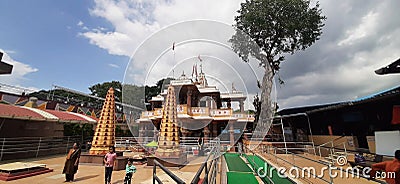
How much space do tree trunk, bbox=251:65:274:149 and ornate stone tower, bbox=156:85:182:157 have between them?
24.8 feet

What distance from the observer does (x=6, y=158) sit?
9992 millimetres

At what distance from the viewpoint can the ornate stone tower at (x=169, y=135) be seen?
8367 millimetres

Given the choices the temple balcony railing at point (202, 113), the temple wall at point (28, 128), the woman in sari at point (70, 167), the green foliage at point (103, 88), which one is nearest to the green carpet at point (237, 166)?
the temple balcony railing at point (202, 113)

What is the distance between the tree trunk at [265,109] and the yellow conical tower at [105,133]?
30.6 ft

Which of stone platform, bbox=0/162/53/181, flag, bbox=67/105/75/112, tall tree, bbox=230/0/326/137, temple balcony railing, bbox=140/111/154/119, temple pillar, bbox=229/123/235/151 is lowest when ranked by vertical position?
stone platform, bbox=0/162/53/181

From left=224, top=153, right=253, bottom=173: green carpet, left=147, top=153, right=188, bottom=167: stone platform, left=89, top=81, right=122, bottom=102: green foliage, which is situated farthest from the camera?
left=89, top=81, right=122, bottom=102: green foliage

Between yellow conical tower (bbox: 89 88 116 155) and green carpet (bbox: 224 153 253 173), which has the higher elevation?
yellow conical tower (bbox: 89 88 116 155)

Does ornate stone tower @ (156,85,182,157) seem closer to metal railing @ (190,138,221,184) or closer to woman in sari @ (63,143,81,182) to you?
woman in sari @ (63,143,81,182)

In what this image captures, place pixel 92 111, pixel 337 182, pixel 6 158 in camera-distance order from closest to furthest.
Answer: pixel 337 182 → pixel 6 158 → pixel 92 111

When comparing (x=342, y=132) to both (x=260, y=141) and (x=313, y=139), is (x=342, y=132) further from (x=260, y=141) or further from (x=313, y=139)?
(x=260, y=141)

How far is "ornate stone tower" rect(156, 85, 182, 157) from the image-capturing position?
837 centimetres

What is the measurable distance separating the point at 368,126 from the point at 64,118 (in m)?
15.2

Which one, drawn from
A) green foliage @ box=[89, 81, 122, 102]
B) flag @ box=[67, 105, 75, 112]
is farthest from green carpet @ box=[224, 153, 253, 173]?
green foliage @ box=[89, 81, 122, 102]

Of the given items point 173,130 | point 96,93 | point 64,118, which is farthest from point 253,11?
point 96,93
